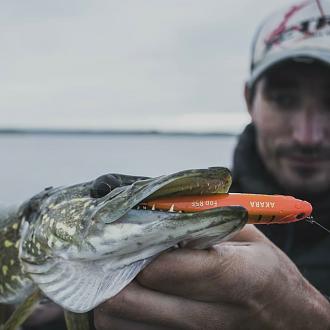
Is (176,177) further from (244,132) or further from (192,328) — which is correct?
(244,132)

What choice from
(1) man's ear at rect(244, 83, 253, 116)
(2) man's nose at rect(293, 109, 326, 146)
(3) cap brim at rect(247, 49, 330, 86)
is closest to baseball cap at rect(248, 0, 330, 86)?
(3) cap brim at rect(247, 49, 330, 86)

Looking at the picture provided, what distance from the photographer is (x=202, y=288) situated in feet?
4.09

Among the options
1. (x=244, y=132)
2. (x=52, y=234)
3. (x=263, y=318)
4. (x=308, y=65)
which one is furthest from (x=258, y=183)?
(x=52, y=234)

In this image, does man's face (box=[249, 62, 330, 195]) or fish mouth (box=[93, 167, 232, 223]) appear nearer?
fish mouth (box=[93, 167, 232, 223])

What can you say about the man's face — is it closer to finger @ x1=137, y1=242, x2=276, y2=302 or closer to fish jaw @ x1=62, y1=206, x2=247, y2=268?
finger @ x1=137, y1=242, x2=276, y2=302

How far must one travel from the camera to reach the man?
4.15ft

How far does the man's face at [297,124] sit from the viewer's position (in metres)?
2.51

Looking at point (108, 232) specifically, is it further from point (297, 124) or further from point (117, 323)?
point (297, 124)

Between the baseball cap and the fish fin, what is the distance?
5.61ft

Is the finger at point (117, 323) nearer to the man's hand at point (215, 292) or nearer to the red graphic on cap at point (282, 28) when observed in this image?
the man's hand at point (215, 292)

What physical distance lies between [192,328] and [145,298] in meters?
0.16

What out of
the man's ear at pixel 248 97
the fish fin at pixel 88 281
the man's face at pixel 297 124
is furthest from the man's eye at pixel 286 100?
the fish fin at pixel 88 281

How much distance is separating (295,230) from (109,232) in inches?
68.6

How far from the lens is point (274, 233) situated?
9.05ft
